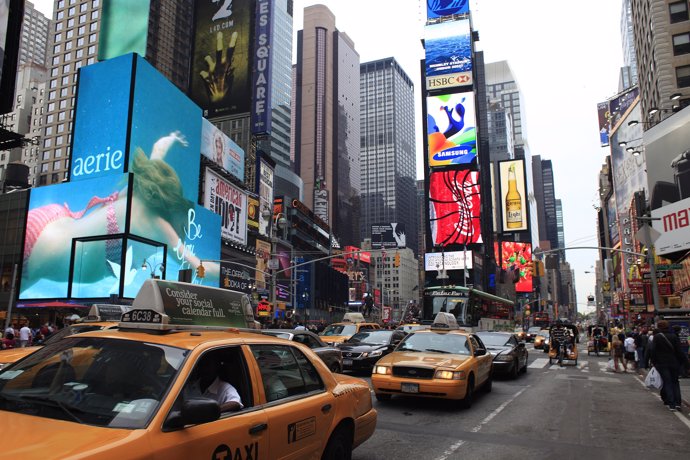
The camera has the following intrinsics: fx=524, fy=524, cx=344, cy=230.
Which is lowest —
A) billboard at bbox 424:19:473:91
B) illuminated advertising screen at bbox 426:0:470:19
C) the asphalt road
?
the asphalt road

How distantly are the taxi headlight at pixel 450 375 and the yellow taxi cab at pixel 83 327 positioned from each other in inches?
222

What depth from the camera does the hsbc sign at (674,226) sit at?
24.0 meters

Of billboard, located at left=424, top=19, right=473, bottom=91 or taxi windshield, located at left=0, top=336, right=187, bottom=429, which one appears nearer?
taxi windshield, located at left=0, top=336, right=187, bottom=429

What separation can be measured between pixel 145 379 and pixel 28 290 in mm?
46229

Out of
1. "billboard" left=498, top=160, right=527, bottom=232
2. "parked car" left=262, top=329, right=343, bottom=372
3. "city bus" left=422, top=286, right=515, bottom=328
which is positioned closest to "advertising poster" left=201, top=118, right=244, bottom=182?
"city bus" left=422, top=286, right=515, bottom=328

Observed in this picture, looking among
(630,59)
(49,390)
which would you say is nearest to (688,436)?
(49,390)

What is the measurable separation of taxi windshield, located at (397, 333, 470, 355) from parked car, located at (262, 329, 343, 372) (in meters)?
2.28

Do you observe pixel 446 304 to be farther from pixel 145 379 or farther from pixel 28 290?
pixel 28 290

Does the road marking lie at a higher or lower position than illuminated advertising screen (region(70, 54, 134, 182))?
lower

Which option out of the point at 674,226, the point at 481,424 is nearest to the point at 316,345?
the point at 481,424

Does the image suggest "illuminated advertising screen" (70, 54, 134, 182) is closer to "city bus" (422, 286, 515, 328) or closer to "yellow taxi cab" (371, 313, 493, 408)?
"city bus" (422, 286, 515, 328)

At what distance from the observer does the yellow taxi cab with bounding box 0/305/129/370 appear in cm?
852

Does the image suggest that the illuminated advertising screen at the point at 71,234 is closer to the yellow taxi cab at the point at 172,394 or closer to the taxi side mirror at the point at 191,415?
the yellow taxi cab at the point at 172,394

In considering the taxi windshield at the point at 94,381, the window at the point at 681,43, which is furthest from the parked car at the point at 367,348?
the window at the point at 681,43
